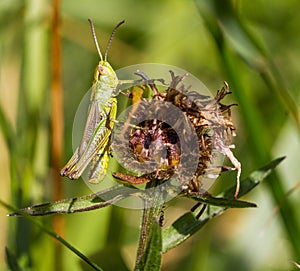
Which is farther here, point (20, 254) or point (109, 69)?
point (20, 254)

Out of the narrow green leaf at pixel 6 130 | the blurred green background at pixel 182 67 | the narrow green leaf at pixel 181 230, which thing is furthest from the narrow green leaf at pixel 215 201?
the narrow green leaf at pixel 6 130

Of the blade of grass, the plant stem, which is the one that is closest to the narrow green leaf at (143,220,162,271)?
the plant stem

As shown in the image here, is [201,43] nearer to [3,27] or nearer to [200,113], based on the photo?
[3,27]

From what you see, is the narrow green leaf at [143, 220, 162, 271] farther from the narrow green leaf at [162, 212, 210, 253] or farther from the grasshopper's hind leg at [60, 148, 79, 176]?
the grasshopper's hind leg at [60, 148, 79, 176]

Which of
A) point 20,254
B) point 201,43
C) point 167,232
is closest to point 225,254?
point 20,254

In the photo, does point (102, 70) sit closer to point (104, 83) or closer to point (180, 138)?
point (104, 83)

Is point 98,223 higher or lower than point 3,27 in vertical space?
lower

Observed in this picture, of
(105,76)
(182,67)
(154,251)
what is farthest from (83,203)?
(182,67)

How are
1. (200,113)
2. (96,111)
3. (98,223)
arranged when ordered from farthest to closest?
(98,223), (96,111), (200,113)
